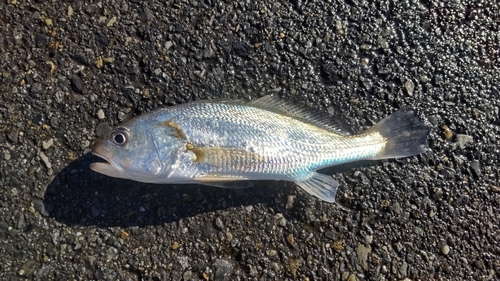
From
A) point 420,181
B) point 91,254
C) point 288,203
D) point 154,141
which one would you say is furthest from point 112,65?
point 420,181

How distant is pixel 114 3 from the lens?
3.32 meters

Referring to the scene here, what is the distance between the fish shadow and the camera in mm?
3094

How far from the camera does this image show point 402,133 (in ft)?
10.6

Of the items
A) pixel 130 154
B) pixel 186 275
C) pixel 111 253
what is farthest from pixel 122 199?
pixel 186 275

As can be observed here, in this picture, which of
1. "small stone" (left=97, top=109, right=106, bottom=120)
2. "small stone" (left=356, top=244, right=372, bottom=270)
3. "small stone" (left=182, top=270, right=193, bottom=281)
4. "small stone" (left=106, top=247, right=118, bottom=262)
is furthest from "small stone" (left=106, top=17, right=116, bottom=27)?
"small stone" (left=356, top=244, right=372, bottom=270)

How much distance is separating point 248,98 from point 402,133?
48.1 inches

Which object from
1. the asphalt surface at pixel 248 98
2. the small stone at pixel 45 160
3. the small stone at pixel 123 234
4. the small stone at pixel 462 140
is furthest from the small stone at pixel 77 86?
the small stone at pixel 462 140

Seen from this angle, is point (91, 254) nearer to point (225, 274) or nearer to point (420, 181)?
point (225, 274)

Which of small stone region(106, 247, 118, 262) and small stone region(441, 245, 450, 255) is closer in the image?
small stone region(106, 247, 118, 262)

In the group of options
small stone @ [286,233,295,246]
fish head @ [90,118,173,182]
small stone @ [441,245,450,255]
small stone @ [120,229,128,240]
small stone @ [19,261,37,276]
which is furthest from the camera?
small stone @ [441,245,450,255]

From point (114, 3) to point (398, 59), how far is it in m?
2.36

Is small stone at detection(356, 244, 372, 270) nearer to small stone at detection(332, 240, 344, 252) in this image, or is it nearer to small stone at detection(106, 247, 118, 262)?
small stone at detection(332, 240, 344, 252)

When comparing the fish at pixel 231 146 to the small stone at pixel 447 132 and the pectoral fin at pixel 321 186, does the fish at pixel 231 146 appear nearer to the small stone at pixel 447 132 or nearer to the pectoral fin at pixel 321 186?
the pectoral fin at pixel 321 186

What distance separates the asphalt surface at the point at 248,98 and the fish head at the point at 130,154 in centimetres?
38
